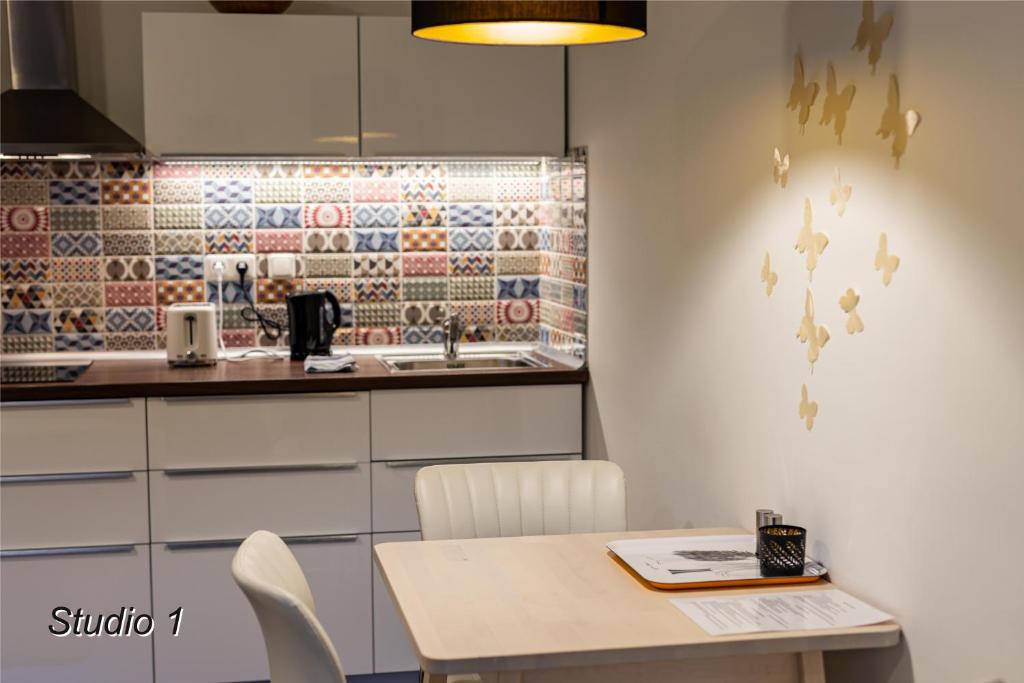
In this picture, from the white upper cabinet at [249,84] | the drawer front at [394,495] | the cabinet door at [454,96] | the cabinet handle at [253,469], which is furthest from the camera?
the cabinet door at [454,96]

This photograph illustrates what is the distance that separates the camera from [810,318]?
227 centimetres

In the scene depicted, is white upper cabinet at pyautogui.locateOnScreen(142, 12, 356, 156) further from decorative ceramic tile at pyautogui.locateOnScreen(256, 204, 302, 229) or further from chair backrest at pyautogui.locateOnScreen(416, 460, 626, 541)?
chair backrest at pyautogui.locateOnScreen(416, 460, 626, 541)

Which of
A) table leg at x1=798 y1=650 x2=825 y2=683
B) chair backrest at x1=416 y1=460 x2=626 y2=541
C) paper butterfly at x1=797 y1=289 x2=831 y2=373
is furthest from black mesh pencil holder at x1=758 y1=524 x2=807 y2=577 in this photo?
chair backrest at x1=416 y1=460 x2=626 y2=541

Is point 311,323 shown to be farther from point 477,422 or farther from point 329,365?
point 477,422

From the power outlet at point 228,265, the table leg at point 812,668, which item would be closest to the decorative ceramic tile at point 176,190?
the power outlet at point 228,265

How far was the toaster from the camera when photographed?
4.06 m

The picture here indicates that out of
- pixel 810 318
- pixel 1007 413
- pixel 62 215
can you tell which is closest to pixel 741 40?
pixel 810 318

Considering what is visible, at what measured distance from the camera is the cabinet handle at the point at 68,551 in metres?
3.60

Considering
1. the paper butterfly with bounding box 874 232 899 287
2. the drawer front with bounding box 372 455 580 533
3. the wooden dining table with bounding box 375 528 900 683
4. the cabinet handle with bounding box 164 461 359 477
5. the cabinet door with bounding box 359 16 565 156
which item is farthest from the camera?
the cabinet door with bounding box 359 16 565 156

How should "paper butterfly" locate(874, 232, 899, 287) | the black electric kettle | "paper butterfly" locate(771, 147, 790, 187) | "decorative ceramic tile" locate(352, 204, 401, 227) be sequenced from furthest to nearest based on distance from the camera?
"decorative ceramic tile" locate(352, 204, 401, 227) < the black electric kettle < "paper butterfly" locate(771, 147, 790, 187) < "paper butterfly" locate(874, 232, 899, 287)

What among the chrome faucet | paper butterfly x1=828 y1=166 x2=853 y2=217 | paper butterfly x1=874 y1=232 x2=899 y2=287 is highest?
paper butterfly x1=828 y1=166 x2=853 y2=217

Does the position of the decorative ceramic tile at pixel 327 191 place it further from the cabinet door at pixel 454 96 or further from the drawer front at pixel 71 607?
the drawer front at pixel 71 607

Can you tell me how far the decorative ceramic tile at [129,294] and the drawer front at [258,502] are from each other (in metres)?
0.91

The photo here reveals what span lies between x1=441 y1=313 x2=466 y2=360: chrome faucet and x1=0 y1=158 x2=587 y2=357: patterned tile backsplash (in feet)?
0.76
